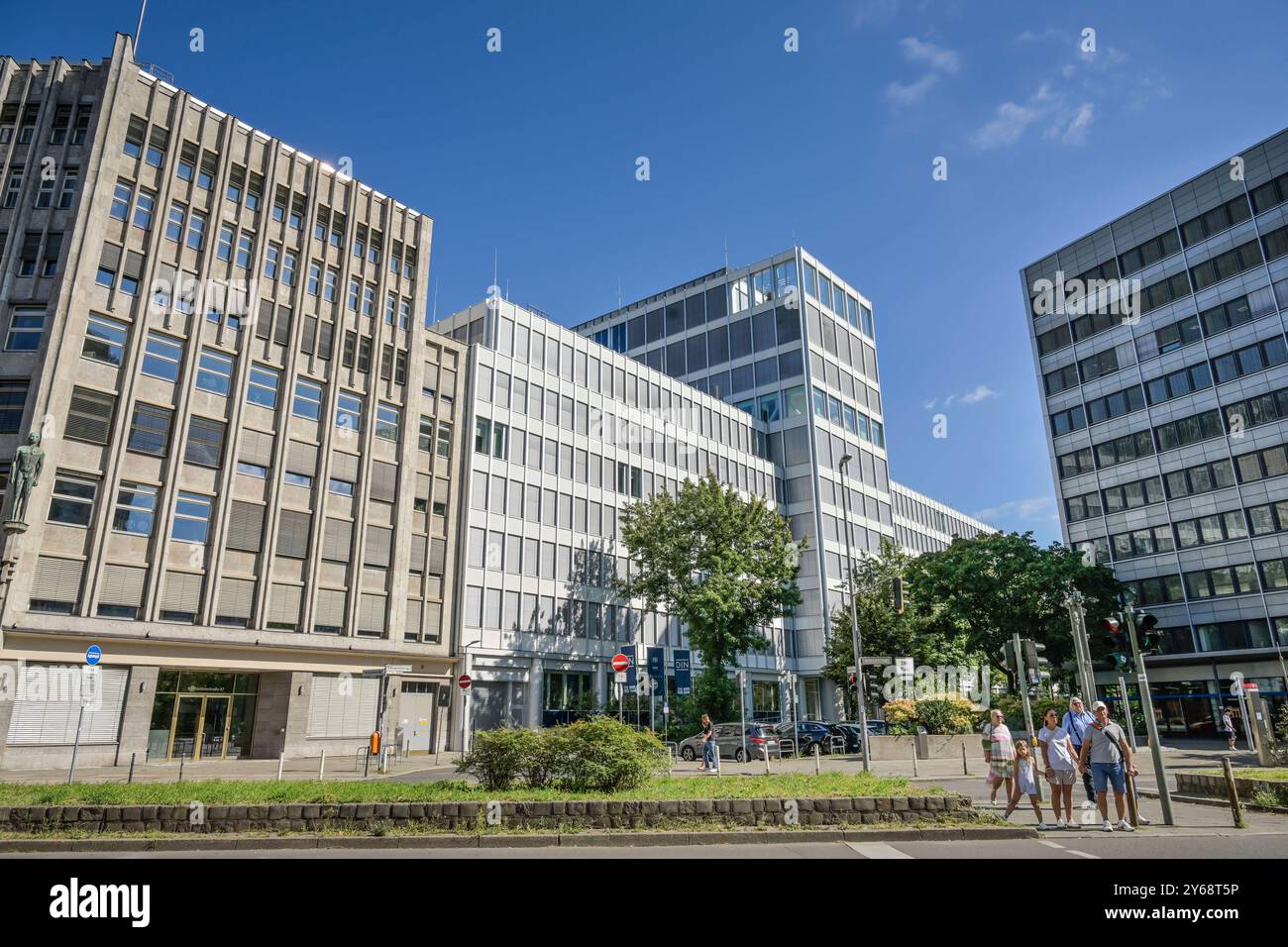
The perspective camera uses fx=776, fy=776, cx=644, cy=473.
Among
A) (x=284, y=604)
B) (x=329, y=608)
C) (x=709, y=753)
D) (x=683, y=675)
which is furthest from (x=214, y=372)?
(x=709, y=753)

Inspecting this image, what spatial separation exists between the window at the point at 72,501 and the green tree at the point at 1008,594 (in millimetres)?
38933

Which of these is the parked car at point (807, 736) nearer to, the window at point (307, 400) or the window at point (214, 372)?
the window at point (307, 400)

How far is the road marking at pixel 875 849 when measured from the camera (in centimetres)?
1004

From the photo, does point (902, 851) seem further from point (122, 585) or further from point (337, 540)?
point (337, 540)

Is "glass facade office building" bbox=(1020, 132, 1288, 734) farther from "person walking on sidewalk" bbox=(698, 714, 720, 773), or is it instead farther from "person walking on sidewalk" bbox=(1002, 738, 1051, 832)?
"person walking on sidewalk" bbox=(1002, 738, 1051, 832)

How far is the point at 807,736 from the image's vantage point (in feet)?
108

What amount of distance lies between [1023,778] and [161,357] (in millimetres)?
33349

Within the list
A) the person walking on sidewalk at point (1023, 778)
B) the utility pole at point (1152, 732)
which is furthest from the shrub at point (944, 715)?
the person walking on sidewalk at point (1023, 778)

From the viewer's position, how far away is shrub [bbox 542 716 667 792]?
13453 millimetres

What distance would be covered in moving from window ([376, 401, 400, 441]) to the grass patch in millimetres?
25564

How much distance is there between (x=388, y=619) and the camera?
36.6 metres

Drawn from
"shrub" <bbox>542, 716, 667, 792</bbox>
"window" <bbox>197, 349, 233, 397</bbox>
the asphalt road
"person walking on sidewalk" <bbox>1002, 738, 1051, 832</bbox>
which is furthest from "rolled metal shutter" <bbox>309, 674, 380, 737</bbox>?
"person walking on sidewalk" <bbox>1002, 738, 1051, 832</bbox>
